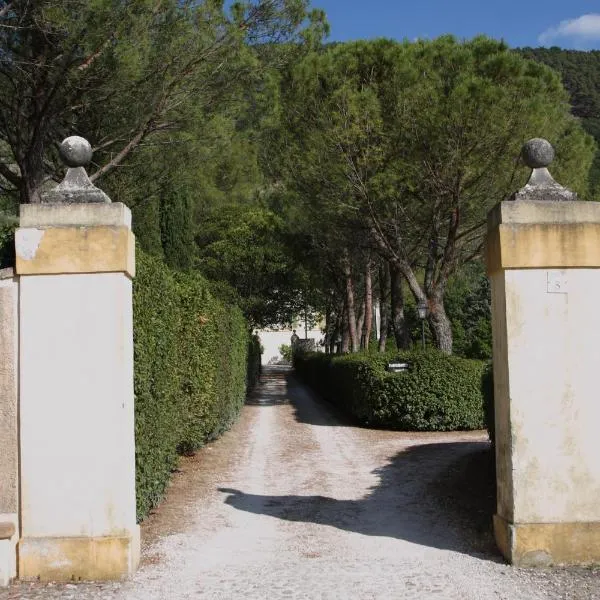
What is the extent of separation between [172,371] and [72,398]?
3224 mm

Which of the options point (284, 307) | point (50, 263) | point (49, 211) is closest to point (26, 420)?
point (50, 263)

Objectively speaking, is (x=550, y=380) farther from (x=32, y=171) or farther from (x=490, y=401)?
(x=32, y=171)

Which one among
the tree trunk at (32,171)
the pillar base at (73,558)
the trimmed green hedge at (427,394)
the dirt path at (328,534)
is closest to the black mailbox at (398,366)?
the trimmed green hedge at (427,394)

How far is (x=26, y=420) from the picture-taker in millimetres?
5000

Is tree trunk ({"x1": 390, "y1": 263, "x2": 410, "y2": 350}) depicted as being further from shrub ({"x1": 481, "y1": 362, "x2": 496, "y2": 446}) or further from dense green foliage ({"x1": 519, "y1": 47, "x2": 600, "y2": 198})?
dense green foliage ({"x1": 519, "y1": 47, "x2": 600, "y2": 198})

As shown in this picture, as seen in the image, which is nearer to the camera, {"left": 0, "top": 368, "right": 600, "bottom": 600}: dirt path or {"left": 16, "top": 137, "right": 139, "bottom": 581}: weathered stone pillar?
{"left": 0, "top": 368, "right": 600, "bottom": 600}: dirt path

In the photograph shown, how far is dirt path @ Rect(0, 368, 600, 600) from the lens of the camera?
481cm

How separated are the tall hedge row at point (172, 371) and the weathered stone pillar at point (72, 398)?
1110mm

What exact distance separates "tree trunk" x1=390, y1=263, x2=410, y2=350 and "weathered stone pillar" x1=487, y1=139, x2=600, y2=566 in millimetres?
13209

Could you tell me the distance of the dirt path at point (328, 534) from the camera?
4.81 m

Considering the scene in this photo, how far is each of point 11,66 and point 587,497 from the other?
33.8ft

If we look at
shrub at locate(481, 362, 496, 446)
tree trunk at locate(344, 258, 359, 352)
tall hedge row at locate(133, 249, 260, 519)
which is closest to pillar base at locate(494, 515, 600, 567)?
shrub at locate(481, 362, 496, 446)

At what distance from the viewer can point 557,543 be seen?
17.0 feet

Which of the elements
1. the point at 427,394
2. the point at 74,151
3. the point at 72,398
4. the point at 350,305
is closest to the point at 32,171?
the point at 74,151
